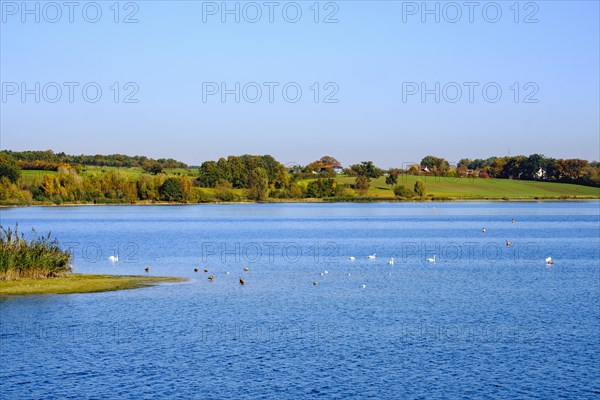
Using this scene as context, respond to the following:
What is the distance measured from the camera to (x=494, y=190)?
186 metres

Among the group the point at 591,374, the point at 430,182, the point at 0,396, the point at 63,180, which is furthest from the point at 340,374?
the point at 430,182

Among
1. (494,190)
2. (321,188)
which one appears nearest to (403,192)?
(321,188)

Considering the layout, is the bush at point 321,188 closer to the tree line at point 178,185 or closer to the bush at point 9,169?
the tree line at point 178,185

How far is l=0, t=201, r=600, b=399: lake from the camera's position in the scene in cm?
2338

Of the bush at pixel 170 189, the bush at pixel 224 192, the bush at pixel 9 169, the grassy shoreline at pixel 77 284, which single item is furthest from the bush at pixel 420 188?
the grassy shoreline at pixel 77 284

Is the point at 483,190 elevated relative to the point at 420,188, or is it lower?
lower

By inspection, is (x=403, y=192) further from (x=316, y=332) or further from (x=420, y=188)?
(x=316, y=332)

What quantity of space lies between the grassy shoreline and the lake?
3.88ft

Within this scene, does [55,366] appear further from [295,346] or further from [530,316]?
[530,316]

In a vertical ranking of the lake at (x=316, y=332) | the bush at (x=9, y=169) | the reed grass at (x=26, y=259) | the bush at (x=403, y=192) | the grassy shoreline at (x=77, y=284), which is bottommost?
the lake at (x=316, y=332)

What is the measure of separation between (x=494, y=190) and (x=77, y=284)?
15623 cm

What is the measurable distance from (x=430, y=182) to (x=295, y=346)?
171m

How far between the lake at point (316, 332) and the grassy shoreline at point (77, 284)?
1.18 metres

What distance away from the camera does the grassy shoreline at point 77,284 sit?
3753 cm
